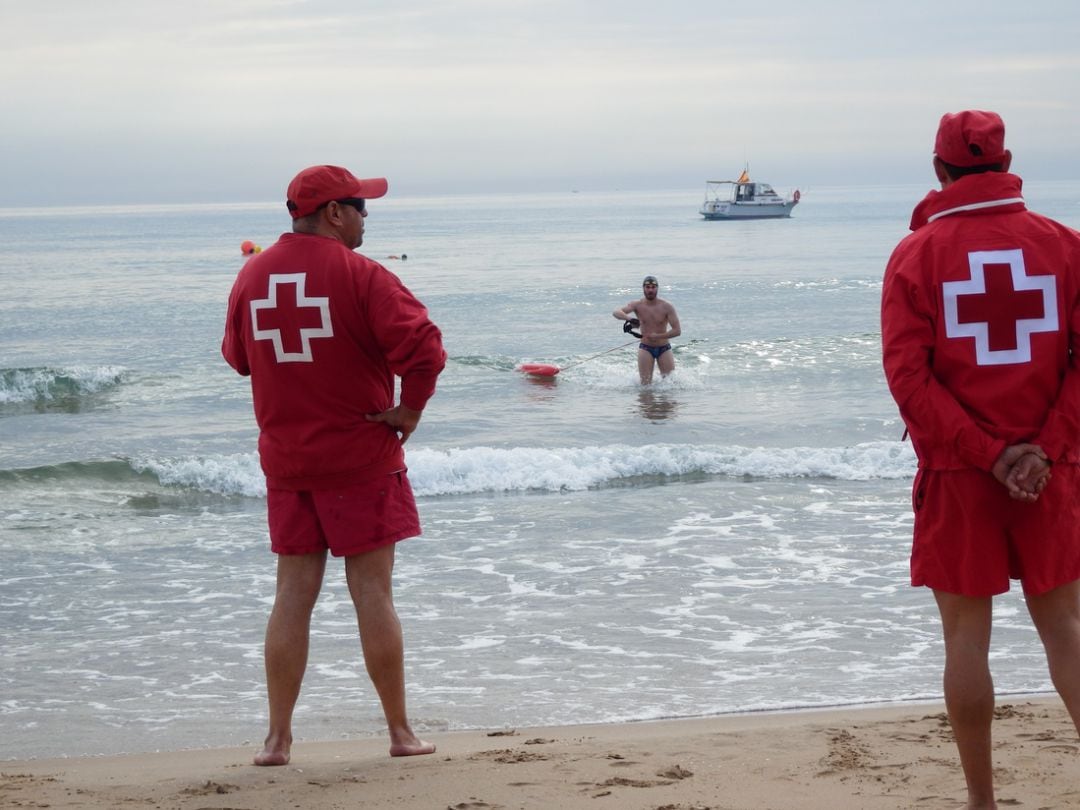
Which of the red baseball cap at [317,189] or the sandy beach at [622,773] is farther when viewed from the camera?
the red baseball cap at [317,189]

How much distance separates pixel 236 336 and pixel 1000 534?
2.39 meters

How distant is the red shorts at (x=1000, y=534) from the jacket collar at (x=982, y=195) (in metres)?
0.63

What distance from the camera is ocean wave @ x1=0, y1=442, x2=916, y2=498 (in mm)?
11078

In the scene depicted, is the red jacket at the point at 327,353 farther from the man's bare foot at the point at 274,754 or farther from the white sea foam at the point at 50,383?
the white sea foam at the point at 50,383

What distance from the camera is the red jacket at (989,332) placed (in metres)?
2.94

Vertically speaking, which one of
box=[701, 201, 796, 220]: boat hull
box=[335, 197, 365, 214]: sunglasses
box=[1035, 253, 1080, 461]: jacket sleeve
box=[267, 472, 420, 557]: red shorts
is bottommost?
box=[267, 472, 420, 557]: red shorts

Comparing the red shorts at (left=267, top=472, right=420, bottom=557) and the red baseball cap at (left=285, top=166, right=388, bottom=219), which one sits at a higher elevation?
the red baseball cap at (left=285, top=166, right=388, bottom=219)

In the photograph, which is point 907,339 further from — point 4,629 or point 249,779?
point 4,629

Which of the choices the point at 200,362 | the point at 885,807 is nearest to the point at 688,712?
the point at 885,807

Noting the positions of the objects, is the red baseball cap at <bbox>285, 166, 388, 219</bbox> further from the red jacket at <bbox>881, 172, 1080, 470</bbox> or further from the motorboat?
the motorboat

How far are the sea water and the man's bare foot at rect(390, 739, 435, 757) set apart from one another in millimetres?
766

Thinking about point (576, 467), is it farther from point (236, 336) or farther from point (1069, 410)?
point (1069, 410)

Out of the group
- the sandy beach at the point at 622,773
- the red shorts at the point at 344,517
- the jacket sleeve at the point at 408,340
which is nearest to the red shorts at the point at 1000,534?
the sandy beach at the point at 622,773

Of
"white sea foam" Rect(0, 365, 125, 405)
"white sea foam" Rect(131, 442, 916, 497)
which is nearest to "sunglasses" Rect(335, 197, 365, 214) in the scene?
"white sea foam" Rect(131, 442, 916, 497)
